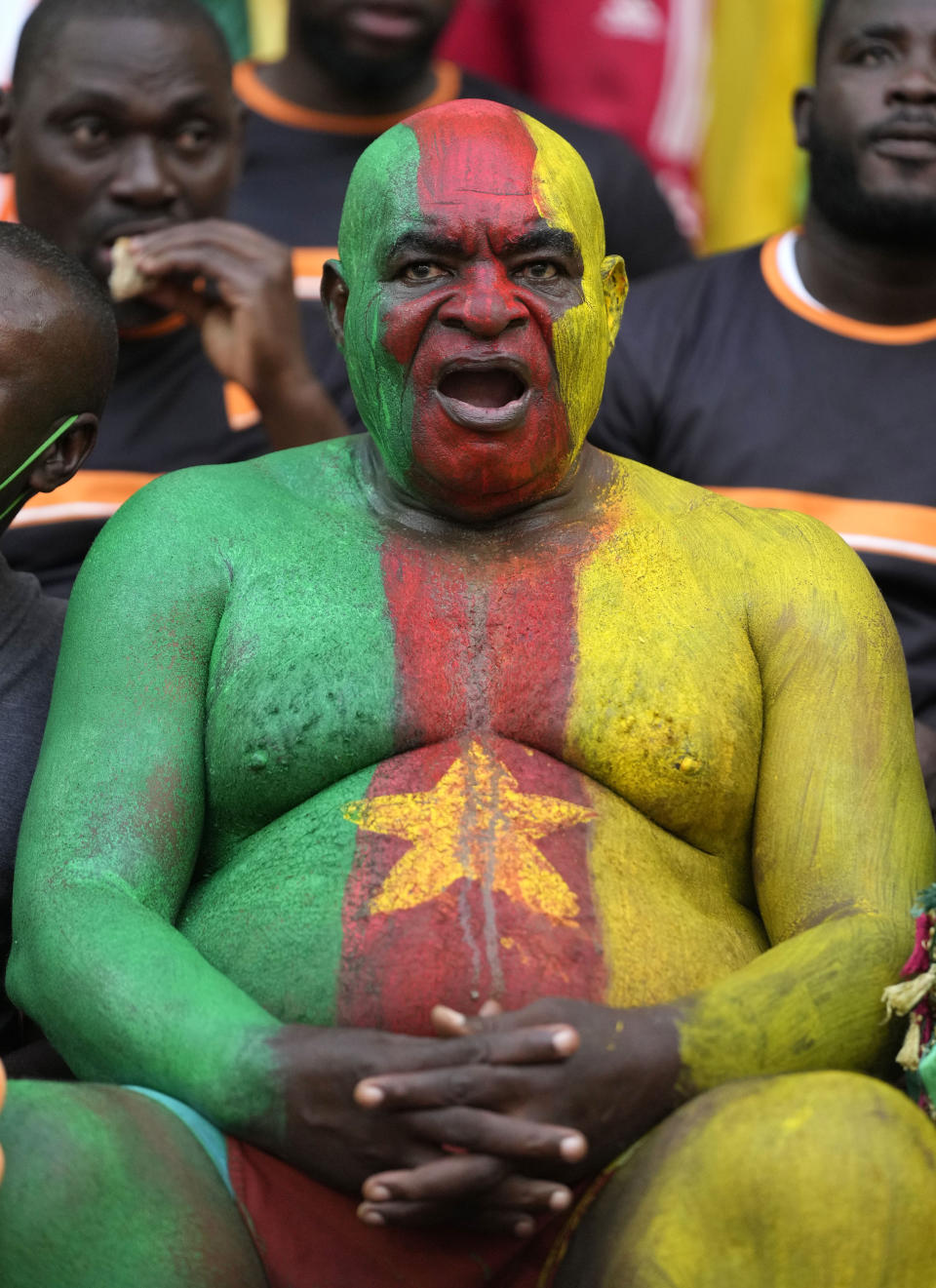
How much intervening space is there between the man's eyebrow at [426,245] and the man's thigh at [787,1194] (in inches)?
46.1

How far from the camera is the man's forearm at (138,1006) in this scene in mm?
2402

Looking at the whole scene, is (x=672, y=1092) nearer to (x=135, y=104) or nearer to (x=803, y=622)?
(x=803, y=622)

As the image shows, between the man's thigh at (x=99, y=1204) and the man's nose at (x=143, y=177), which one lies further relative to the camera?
the man's nose at (x=143, y=177)

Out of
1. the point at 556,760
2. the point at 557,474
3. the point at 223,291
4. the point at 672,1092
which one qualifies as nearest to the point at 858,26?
the point at 223,291

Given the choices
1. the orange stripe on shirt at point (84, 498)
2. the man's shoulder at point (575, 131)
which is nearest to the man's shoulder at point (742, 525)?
the orange stripe on shirt at point (84, 498)

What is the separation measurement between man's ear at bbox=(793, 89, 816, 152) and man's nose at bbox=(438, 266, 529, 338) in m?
1.90

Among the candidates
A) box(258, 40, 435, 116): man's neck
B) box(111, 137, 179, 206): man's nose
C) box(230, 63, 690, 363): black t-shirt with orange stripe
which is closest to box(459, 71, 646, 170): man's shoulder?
box(230, 63, 690, 363): black t-shirt with orange stripe

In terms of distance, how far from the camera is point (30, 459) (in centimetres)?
310

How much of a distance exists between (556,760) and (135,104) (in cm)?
207

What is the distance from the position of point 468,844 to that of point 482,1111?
1.36 ft

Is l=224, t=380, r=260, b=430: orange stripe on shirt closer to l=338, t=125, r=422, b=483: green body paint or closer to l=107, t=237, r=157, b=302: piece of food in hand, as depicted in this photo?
l=107, t=237, r=157, b=302: piece of food in hand

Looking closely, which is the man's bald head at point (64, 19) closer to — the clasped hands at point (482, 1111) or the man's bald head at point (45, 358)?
the man's bald head at point (45, 358)

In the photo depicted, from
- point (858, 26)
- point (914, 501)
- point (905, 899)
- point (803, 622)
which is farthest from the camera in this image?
point (858, 26)

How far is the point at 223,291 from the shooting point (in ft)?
13.3
